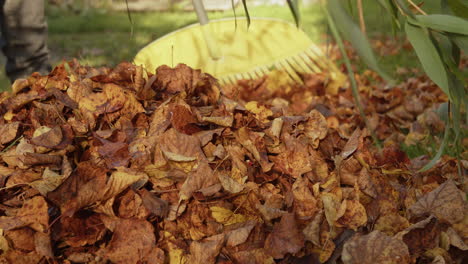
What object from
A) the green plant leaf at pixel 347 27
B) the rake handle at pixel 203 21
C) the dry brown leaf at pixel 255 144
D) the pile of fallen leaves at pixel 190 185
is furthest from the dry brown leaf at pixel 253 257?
the rake handle at pixel 203 21

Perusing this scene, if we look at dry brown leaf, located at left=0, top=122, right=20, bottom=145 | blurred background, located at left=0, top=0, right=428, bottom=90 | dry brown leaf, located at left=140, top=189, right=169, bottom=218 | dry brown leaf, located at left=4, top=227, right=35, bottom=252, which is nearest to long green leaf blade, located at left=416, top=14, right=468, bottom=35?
dry brown leaf, located at left=140, top=189, right=169, bottom=218

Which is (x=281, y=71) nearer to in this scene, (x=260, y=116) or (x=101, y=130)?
(x=260, y=116)

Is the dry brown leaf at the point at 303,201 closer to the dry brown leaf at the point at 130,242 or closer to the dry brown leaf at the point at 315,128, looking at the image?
the dry brown leaf at the point at 315,128

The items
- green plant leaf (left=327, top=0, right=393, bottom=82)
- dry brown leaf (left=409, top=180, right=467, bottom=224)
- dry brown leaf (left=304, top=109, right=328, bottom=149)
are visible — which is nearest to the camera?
green plant leaf (left=327, top=0, right=393, bottom=82)

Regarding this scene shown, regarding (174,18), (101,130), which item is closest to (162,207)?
(101,130)

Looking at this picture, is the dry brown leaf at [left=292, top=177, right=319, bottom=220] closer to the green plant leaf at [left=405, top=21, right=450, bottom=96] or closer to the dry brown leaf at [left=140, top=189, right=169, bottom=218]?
the dry brown leaf at [left=140, top=189, right=169, bottom=218]

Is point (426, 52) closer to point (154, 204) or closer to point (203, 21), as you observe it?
point (154, 204)
